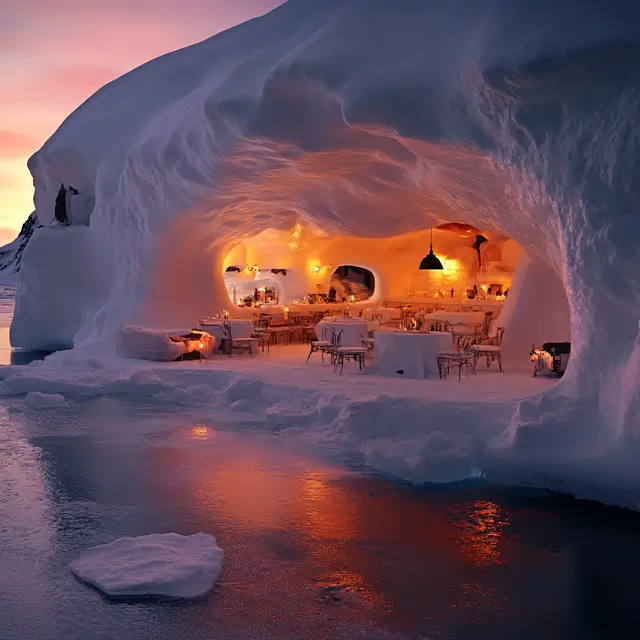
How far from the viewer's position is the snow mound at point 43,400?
10414mm

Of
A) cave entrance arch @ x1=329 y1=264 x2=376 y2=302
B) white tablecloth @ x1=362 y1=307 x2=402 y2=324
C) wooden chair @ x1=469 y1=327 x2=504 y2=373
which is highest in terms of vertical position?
cave entrance arch @ x1=329 y1=264 x2=376 y2=302

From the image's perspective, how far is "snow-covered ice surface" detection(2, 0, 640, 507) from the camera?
5.97 m

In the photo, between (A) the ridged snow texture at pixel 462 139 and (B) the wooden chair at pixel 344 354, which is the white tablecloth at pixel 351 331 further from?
(A) the ridged snow texture at pixel 462 139

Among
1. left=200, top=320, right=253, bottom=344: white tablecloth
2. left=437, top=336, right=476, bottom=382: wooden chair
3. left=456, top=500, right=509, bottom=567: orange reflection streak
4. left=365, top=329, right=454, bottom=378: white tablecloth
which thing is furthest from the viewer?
left=200, top=320, right=253, bottom=344: white tablecloth

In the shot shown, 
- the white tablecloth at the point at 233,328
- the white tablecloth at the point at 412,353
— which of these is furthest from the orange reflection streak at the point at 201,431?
the white tablecloth at the point at 233,328

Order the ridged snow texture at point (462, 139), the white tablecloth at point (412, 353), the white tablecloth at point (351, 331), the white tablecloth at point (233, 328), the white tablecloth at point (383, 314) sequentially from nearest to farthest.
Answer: the ridged snow texture at point (462, 139) < the white tablecloth at point (412, 353) < the white tablecloth at point (351, 331) < the white tablecloth at point (233, 328) < the white tablecloth at point (383, 314)

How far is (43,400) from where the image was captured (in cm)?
1055

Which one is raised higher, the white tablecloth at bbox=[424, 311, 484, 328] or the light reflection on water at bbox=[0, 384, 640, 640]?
the white tablecloth at bbox=[424, 311, 484, 328]

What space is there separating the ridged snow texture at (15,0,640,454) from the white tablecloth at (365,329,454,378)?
1927 mm

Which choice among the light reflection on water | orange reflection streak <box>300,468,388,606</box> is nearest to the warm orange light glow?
the light reflection on water

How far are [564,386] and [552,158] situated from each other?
212 cm

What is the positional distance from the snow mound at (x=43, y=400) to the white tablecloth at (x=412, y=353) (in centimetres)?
464

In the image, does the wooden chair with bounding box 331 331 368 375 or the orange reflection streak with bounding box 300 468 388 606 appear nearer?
the orange reflection streak with bounding box 300 468 388 606

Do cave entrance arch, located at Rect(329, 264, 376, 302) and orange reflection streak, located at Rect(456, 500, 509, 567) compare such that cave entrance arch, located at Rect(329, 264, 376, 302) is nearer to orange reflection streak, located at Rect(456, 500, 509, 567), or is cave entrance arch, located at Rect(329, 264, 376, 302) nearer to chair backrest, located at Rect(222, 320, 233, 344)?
chair backrest, located at Rect(222, 320, 233, 344)
